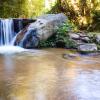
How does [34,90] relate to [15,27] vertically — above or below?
below

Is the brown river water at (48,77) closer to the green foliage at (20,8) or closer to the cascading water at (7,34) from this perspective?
the cascading water at (7,34)

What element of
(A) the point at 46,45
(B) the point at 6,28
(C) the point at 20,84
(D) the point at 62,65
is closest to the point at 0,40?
(B) the point at 6,28

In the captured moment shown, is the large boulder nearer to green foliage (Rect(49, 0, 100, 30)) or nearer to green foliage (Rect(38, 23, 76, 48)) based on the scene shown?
green foliage (Rect(38, 23, 76, 48))

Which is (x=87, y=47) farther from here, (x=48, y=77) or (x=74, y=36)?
(x=48, y=77)

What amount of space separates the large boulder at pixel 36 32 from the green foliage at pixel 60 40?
0.54ft

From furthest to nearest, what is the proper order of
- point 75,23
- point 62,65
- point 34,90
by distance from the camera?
1. point 75,23
2. point 62,65
3. point 34,90

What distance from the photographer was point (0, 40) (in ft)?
41.2

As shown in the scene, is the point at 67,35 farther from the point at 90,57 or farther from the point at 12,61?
the point at 12,61

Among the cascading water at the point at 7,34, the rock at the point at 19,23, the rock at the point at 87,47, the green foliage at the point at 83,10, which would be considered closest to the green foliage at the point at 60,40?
the rock at the point at 87,47

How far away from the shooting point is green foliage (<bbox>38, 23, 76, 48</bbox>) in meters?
12.0

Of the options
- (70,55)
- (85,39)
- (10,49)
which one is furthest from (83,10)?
(70,55)

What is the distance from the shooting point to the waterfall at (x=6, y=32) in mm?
12512

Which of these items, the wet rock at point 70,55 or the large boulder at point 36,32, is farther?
the large boulder at point 36,32

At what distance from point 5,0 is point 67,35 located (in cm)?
634
